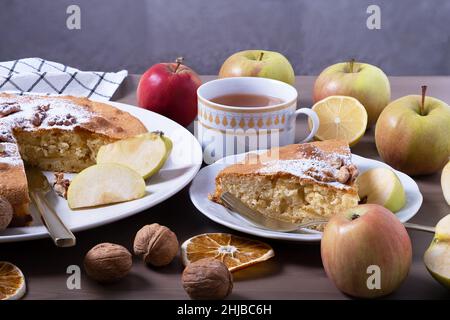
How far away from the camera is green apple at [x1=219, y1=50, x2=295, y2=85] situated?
2170 mm

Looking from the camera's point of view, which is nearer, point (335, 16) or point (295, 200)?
point (295, 200)

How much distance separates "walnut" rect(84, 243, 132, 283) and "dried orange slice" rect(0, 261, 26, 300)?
0.39 ft

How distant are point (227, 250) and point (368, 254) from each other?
A: 29 centimetres

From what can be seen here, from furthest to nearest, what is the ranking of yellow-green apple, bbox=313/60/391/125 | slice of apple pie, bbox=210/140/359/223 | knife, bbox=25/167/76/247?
yellow-green apple, bbox=313/60/391/125 < slice of apple pie, bbox=210/140/359/223 < knife, bbox=25/167/76/247

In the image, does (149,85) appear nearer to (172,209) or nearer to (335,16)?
(172,209)

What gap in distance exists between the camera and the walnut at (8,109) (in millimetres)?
1937

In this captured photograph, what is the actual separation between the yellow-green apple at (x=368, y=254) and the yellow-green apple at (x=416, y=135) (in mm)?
542

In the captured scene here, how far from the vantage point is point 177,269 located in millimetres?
1379

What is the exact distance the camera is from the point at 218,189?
5.18 feet

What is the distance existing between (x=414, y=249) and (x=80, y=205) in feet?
2.28

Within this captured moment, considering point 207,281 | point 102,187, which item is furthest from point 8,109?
point 207,281

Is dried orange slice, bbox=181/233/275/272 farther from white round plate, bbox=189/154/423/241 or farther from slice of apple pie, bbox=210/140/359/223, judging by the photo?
slice of apple pie, bbox=210/140/359/223

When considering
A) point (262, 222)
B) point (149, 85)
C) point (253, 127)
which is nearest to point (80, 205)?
point (262, 222)

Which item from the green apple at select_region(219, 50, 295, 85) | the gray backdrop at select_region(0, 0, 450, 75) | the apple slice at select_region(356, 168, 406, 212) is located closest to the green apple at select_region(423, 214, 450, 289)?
the apple slice at select_region(356, 168, 406, 212)
